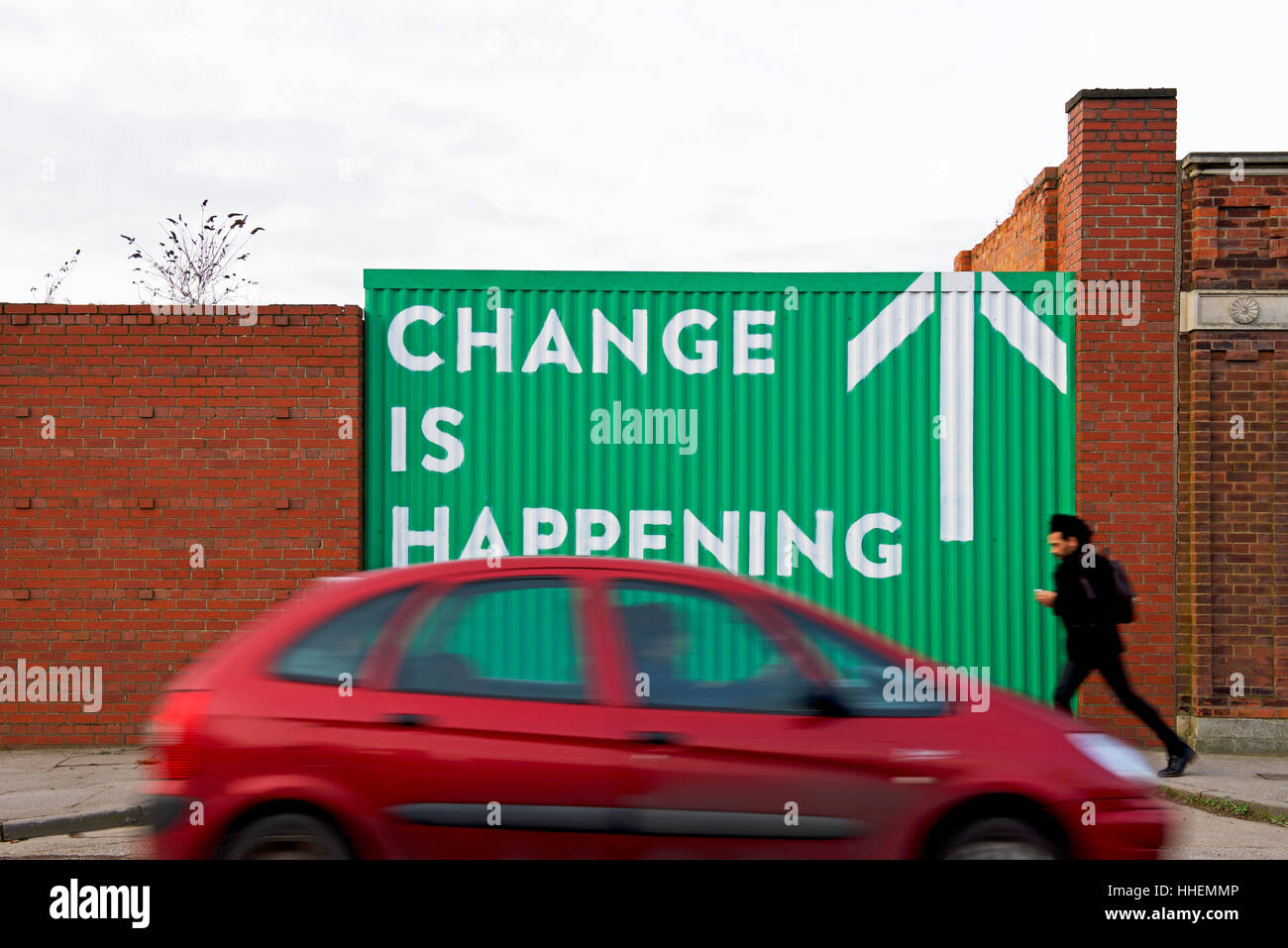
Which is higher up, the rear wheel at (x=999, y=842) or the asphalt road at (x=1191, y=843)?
the rear wheel at (x=999, y=842)

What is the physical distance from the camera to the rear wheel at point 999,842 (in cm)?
440

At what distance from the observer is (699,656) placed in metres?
4.60

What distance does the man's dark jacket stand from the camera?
8367 mm

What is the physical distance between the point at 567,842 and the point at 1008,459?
7300mm

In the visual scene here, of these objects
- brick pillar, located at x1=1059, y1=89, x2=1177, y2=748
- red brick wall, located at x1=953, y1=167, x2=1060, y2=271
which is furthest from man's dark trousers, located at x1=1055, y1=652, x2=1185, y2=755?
red brick wall, located at x1=953, y1=167, x2=1060, y2=271

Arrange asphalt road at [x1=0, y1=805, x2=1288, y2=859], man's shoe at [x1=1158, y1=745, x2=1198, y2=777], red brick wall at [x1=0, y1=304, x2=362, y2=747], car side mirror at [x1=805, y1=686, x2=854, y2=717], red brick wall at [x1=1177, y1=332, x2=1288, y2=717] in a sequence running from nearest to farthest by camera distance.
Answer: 1. car side mirror at [x1=805, y1=686, x2=854, y2=717]
2. asphalt road at [x1=0, y1=805, x2=1288, y2=859]
3. man's shoe at [x1=1158, y1=745, x2=1198, y2=777]
4. red brick wall at [x1=0, y1=304, x2=362, y2=747]
5. red brick wall at [x1=1177, y1=332, x2=1288, y2=717]

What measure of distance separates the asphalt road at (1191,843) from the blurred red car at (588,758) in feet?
7.55

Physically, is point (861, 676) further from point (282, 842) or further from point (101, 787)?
point (101, 787)

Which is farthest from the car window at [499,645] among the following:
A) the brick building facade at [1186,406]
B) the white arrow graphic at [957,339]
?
the brick building facade at [1186,406]

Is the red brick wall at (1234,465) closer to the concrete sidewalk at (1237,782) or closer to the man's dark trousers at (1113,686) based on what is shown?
the concrete sidewalk at (1237,782)

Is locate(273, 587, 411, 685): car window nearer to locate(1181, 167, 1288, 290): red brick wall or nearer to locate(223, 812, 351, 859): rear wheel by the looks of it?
locate(223, 812, 351, 859): rear wheel

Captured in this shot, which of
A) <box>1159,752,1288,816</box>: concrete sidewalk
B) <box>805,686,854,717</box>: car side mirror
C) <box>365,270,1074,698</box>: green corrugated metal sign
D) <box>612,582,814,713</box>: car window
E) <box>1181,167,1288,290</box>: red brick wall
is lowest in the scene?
<box>1159,752,1288,816</box>: concrete sidewalk

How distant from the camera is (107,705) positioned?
32.1 feet
